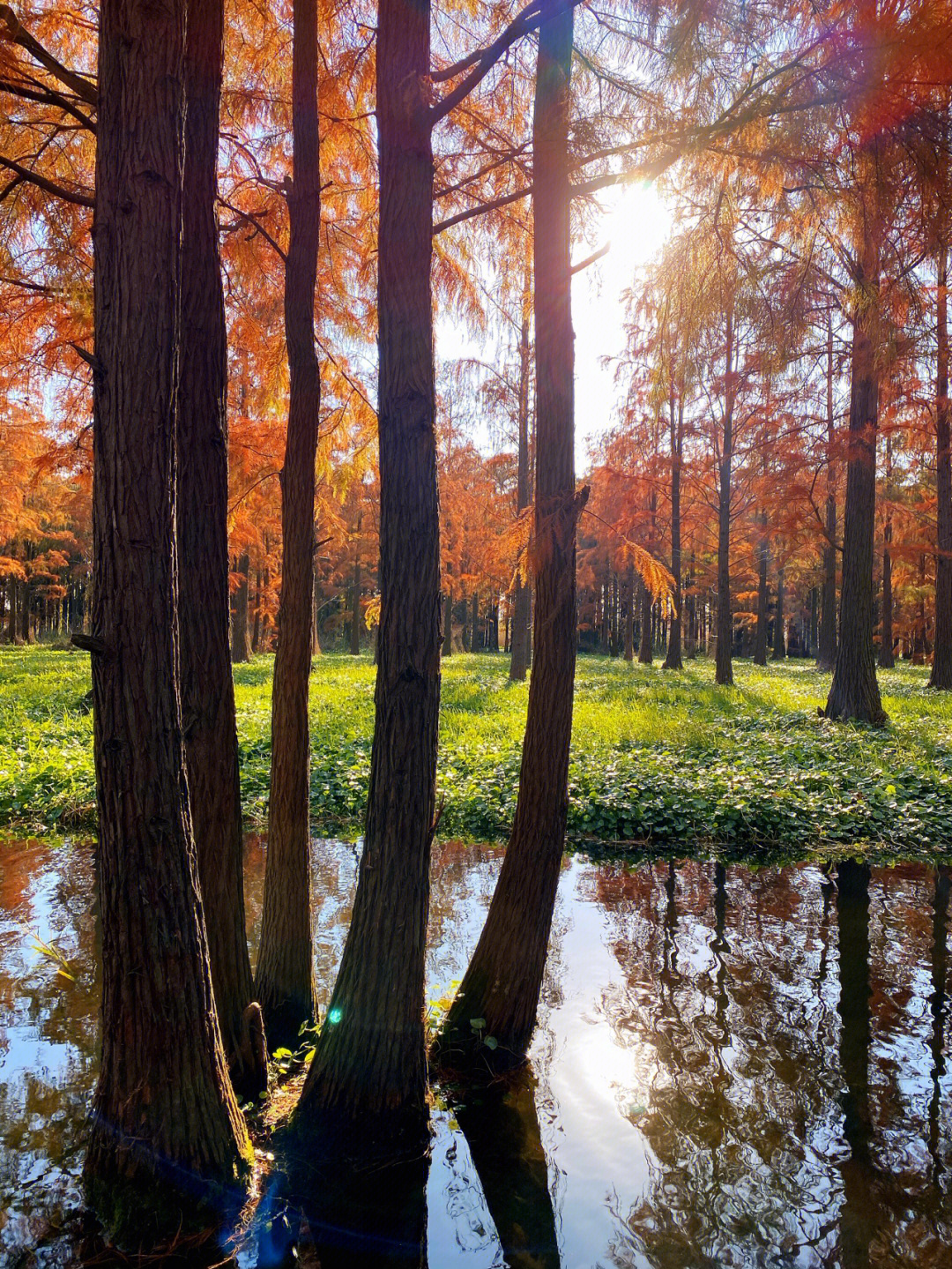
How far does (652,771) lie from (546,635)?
18.8 feet

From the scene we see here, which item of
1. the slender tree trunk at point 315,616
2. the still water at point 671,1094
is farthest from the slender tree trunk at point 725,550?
the still water at point 671,1094

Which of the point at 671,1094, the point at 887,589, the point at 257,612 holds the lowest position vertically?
the point at 671,1094

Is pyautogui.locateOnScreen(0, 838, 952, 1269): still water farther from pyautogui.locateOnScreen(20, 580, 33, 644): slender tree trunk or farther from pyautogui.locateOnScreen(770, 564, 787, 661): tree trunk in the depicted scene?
pyautogui.locateOnScreen(20, 580, 33, 644): slender tree trunk

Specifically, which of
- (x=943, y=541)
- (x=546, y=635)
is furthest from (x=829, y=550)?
(x=546, y=635)

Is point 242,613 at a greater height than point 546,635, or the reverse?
point 242,613

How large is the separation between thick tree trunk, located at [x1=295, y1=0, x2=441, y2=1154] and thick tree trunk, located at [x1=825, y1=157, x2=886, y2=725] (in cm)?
1075

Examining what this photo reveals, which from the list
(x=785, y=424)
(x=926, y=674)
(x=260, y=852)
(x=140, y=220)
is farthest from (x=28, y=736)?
(x=926, y=674)

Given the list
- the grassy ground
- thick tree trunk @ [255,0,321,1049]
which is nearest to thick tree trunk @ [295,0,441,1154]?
thick tree trunk @ [255,0,321,1049]

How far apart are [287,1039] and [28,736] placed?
884cm

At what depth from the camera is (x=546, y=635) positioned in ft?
13.0

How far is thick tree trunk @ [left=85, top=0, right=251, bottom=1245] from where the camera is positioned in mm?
2506

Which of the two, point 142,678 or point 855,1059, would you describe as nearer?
point 142,678

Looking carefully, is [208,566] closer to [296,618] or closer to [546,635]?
[296,618]

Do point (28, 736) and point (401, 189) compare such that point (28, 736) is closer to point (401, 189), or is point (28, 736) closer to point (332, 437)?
point (332, 437)
